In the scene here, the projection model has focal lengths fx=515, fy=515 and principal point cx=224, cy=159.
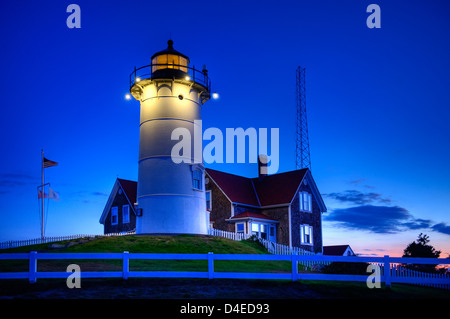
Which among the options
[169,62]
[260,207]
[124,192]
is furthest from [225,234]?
[169,62]

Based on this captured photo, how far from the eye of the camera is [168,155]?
32.7m

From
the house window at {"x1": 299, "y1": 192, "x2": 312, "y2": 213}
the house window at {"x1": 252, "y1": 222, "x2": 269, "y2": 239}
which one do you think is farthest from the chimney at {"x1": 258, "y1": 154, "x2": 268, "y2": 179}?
the house window at {"x1": 252, "y1": 222, "x2": 269, "y2": 239}

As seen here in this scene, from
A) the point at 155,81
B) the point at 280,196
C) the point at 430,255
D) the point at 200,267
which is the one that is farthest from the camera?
the point at 430,255

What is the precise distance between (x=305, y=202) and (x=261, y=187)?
4208 mm

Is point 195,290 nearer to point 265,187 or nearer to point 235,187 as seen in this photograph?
point 235,187

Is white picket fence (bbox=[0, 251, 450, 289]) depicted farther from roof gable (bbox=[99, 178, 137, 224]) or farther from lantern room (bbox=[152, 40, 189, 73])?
roof gable (bbox=[99, 178, 137, 224])

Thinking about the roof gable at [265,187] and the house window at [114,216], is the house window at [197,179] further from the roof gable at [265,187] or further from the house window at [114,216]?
the house window at [114,216]

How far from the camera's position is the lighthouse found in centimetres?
3238

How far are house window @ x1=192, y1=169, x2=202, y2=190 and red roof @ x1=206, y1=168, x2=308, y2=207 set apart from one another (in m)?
5.67

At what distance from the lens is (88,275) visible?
16.2 metres

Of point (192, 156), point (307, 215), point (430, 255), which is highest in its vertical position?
point (192, 156)
